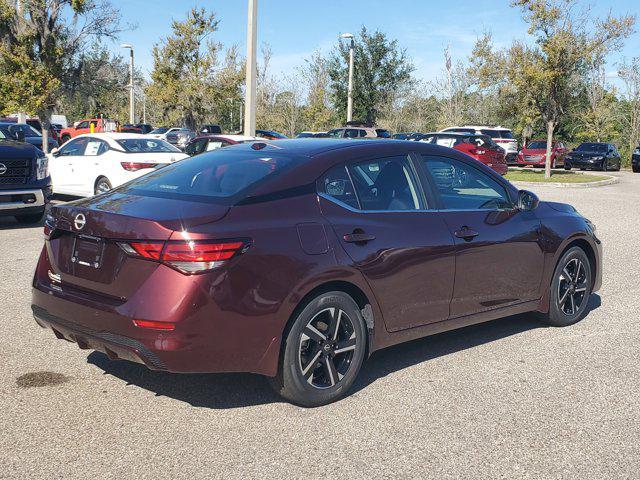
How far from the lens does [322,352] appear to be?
4.25 m

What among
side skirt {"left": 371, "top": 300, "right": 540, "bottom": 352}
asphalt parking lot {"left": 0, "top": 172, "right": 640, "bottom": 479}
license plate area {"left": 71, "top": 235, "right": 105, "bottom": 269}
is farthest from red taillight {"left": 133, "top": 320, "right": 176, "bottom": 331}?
side skirt {"left": 371, "top": 300, "right": 540, "bottom": 352}

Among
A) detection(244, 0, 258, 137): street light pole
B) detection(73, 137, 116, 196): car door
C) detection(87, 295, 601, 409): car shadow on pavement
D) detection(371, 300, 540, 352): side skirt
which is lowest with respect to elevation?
detection(87, 295, 601, 409): car shadow on pavement

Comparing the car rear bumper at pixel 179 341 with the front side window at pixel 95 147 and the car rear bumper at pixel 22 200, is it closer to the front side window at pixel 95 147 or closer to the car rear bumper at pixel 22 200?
the car rear bumper at pixel 22 200

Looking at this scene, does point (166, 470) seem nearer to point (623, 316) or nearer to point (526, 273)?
point (526, 273)

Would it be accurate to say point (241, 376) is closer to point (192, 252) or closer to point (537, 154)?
point (192, 252)

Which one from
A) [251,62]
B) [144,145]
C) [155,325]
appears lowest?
[155,325]

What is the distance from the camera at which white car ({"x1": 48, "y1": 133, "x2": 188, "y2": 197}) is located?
44.8 ft

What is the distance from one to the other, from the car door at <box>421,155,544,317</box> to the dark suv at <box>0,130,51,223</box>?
7.56m

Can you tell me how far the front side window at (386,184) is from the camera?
4637 millimetres

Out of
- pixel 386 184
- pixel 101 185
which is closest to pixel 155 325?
pixel 386 184

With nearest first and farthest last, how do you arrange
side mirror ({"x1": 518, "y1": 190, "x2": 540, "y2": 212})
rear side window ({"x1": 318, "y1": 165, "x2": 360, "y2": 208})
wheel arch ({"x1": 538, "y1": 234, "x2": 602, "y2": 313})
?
rear side window ({"x1": 318, "y1": 165, "x2": 360, "y2": 208})
side mirror ({"x1": 518, "y1": 190, "x2": 540, "y2": 212})
wheel arch ({"x1": 538, "y1": 234, "x2": 602, "y2": 313})

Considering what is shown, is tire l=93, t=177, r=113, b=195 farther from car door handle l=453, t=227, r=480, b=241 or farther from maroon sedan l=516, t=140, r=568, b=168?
maroon sedan l=516, t=140, r=568, b=168

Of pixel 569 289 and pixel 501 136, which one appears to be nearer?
pixel 569 289

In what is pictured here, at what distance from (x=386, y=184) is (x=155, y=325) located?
1875mm
